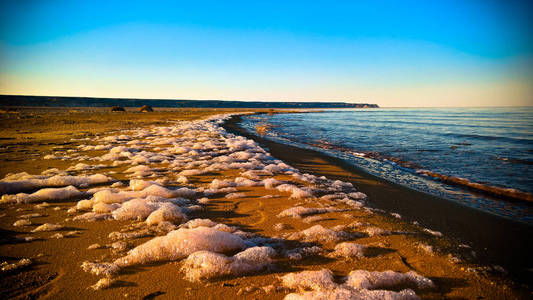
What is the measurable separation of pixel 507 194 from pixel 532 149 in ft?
32.5

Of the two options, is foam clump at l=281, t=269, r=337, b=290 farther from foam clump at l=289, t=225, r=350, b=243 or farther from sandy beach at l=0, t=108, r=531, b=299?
foam clump at l=289, t=225, r=350, b=243

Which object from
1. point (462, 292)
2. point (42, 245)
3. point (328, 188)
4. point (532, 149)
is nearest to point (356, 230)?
point (462, 292)

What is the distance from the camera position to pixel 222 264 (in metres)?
2.54

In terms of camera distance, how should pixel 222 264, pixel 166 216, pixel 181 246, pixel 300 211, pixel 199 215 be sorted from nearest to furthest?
1. pixel 222 264
2. pixel 181 246
3. pixel 166 216
4. pixel 199 215
5. pixel 300 211

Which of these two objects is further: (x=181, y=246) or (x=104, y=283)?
(x=181, y=246)

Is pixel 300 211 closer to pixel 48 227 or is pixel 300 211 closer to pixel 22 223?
pixel 48 227

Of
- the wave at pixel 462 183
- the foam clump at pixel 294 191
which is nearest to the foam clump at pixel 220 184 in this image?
the foam clump at pixel 294 191

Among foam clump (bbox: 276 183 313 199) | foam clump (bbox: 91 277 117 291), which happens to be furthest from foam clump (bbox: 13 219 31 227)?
foam clump (bbox: 276 183 313 199)

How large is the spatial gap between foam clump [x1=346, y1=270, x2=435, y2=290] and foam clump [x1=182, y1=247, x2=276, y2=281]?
3.07 feet

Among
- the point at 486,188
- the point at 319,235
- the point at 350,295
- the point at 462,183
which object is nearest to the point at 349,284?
the point at 350,295

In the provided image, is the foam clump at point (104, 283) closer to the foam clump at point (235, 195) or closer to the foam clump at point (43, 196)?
the foam clump at point (235, 195)

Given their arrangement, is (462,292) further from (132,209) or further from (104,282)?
(132,209)

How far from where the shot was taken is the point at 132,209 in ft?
12.5

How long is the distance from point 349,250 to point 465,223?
2.83 m
